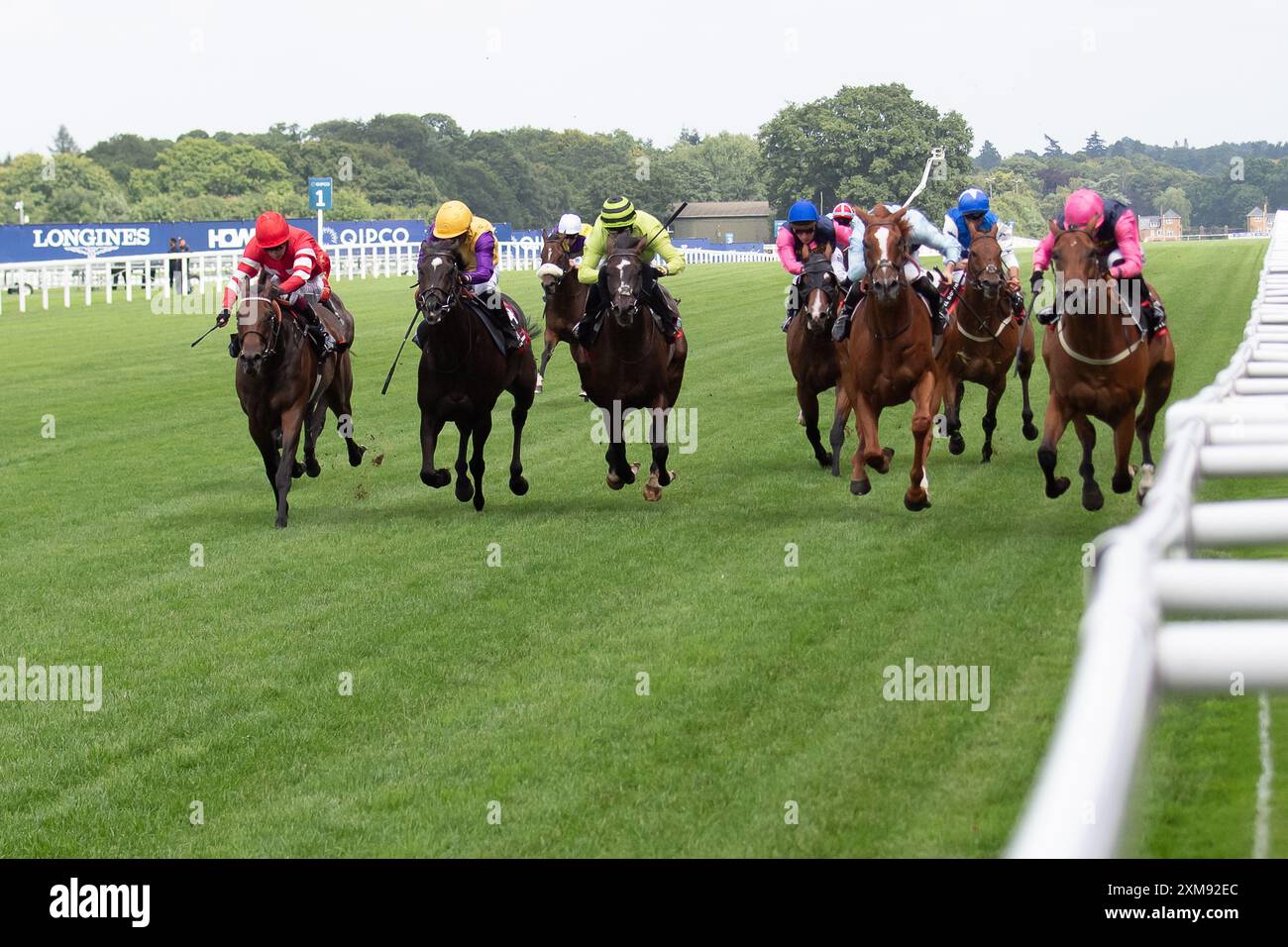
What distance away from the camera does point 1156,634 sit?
2426mm

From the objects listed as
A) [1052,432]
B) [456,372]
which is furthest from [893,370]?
[456,372]

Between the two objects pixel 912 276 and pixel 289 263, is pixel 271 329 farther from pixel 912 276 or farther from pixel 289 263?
pixel 912 276

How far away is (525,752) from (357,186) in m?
85.0

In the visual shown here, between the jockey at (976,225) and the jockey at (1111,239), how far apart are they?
2685 millimetres

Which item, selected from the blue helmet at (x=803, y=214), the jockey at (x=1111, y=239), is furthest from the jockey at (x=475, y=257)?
the jockey at (x=1111, y=239)

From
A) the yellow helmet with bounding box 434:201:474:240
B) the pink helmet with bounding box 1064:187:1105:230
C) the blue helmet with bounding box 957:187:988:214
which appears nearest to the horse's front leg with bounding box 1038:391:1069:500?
the pink helmet with bounding box 1064:187:1105:230

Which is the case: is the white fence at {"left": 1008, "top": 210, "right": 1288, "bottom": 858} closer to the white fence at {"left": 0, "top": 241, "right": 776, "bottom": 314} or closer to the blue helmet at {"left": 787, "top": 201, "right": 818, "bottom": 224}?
the blue helmet at {"left": 787, "top": 201, "right": 818, "bottom": 224}

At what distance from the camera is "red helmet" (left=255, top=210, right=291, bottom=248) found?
11.7m

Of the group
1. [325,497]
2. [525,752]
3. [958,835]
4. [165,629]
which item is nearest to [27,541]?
[325,497]

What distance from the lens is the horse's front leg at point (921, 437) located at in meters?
10.5

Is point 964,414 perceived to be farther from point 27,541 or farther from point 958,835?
point 958,835

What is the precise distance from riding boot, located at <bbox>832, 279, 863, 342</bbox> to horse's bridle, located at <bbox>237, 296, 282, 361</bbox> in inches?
145

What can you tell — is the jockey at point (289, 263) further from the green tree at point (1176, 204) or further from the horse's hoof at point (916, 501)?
the green tree at point (1176, 204)

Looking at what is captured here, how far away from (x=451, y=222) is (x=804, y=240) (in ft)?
9.57
